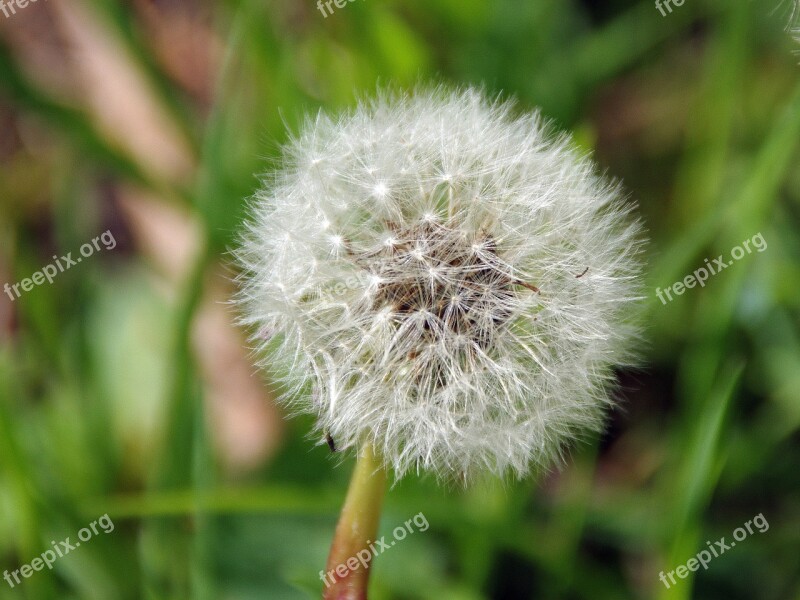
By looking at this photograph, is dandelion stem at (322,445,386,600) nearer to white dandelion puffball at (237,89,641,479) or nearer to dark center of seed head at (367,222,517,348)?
white dandelion puffball at (237,89,641,479)

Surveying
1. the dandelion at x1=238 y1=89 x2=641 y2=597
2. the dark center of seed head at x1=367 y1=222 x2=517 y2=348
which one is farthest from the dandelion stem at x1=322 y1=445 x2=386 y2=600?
Answer: the dark center of seed head at x1=367 y1=222 x2=517 y2=348

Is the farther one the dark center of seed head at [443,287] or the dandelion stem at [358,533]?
the dark center of seed head at [443,287]

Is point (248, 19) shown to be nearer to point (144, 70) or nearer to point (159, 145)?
point (144, 70)

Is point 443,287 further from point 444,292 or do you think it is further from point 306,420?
point 306,420

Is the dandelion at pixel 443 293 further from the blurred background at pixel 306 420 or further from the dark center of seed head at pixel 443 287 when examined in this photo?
the blurred background at pixel 306 420

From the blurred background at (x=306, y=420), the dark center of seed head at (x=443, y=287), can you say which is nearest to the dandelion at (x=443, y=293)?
the dark center of seed head at (x=443, y=287)

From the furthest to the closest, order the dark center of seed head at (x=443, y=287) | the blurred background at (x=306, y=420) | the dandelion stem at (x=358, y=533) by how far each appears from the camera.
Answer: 1. the blurred background at (x=306, y=420)
2. the dark center of seed head at (x=443, y=287)
3. the dandelion stem at (x=358, y=533)
